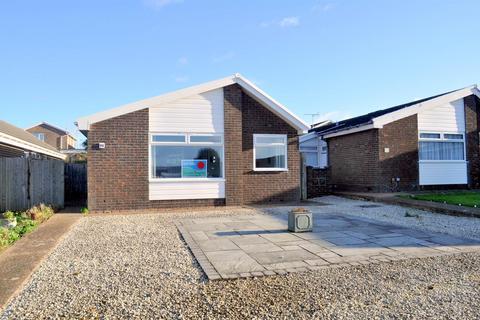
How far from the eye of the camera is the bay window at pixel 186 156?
41.1 feet

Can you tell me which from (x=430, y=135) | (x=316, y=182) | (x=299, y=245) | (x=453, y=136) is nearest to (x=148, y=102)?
(x=299, y=245)

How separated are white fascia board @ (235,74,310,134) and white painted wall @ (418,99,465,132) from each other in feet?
20.3

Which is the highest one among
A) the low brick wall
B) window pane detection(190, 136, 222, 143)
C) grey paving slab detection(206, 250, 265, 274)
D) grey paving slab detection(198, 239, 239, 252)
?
window pane detection(190, 136, 222, 143)

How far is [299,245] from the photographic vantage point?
677cm

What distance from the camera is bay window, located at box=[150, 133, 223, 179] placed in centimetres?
1254

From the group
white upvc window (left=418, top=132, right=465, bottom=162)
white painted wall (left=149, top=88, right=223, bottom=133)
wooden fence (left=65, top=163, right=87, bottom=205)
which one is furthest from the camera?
white upvc window (left=418, top=132, right=465, bottom=162)

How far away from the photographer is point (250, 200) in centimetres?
1363

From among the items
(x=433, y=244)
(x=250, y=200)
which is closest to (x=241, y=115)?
(x=250, y=200)

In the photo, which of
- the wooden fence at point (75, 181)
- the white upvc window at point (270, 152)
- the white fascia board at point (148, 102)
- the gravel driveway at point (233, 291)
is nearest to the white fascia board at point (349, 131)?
the white upvc window at point (270, 152)

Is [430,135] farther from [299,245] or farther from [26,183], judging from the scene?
[26,183]

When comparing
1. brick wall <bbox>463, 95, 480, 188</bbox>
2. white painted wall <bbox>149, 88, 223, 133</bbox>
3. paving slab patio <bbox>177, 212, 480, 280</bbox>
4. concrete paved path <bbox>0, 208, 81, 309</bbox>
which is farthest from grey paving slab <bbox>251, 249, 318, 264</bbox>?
brick wall <bbox>463, 95, 480, 188</bbox>

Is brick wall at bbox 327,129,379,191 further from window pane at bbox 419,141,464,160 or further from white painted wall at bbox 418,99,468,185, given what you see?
window pane at bbox 419,141,464,160

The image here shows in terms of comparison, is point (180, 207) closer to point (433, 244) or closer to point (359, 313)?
point (433, 244)

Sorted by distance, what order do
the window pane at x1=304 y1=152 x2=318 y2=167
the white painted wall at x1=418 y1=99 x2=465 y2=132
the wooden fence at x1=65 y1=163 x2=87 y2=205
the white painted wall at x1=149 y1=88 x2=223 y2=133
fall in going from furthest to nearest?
the window pane at x1=304 y1=152 x2=318 y2=167
the white painted wall at x1=418 y1=99 x2=465 y2=132
the wooden fence at x1=65 y1=163 x2=87 y2=205
the white painted wall at x1=149 y1=88 x2=223 y2=133
